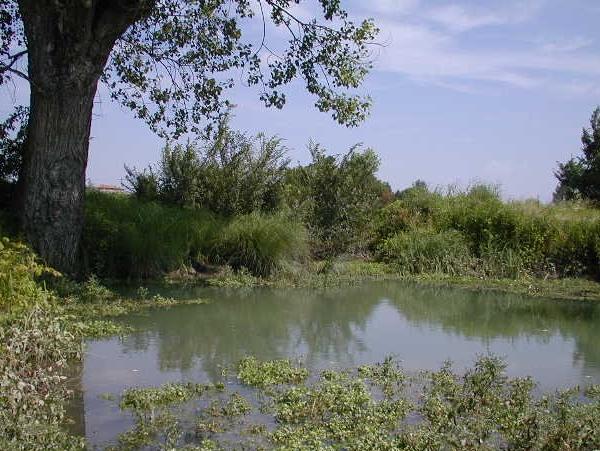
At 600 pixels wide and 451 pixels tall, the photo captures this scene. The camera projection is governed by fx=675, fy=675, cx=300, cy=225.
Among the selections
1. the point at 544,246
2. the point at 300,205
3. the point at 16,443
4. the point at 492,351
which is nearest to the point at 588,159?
the point at 544,246

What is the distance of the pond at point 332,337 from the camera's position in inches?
258

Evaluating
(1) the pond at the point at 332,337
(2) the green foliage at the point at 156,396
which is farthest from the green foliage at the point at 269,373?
(2) the green foliage at the point at 156,396

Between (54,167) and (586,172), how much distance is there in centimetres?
3287

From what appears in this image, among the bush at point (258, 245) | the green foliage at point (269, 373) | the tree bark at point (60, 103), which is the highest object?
the tree bark at point (60, 103)

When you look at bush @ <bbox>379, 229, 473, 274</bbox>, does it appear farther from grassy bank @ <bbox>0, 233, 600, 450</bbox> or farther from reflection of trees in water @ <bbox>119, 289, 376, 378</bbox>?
grassy bank @ <bbox>0, 233, 600, 450</bbox>

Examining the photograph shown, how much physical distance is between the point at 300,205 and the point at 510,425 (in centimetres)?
1078

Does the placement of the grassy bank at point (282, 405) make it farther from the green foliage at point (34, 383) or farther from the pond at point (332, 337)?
the pond at point (332, 337)

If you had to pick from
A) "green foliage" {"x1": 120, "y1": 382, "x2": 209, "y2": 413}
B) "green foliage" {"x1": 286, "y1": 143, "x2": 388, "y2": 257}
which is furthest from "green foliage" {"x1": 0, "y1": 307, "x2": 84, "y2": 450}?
"green foliage" {"x1": 286, "y1": 143, "x2": 388, "y2": 257}

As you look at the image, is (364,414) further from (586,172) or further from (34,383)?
(586,172)

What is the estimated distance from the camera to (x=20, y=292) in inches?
266

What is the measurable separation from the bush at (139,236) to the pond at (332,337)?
1.13m

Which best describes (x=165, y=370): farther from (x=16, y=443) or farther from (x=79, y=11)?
(x=79, y=11)

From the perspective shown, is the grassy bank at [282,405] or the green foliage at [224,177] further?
the green foliage at [224,177]

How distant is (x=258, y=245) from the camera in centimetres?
1334
